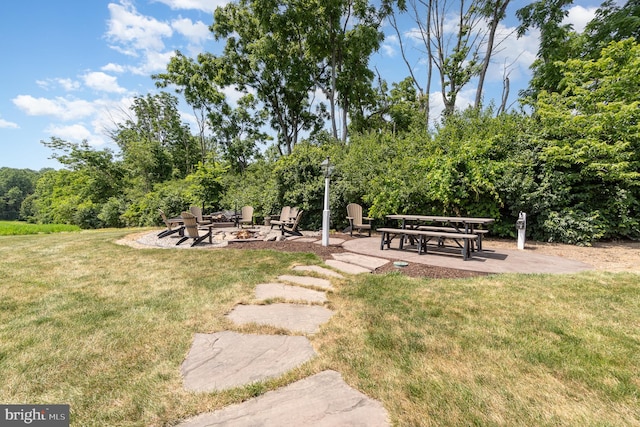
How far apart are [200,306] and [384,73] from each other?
71.7ft

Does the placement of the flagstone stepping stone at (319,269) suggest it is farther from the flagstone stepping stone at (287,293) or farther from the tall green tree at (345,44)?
the tall green tree at (345,44)

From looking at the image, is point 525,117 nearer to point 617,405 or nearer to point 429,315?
point 429,315

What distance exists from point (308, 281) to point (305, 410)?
2447 mm

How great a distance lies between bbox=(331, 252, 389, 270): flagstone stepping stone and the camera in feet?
16.3

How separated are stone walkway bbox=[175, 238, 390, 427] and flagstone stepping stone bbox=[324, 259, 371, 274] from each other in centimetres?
139

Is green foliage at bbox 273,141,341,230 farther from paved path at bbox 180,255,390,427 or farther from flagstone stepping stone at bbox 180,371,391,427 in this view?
flagstone stepping stone at bbox 180,371,391,427

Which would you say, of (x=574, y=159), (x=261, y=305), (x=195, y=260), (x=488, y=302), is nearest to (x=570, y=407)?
(x=488, y=302)

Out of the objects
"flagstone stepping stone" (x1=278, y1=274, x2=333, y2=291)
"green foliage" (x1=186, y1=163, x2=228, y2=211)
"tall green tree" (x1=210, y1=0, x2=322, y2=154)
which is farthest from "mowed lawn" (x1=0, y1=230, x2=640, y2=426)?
"tall green tree" (x1=210, y1=0, x2=322, y2=154)

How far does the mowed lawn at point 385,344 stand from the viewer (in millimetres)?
1586

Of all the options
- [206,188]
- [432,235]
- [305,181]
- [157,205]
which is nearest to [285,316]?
[432,235]

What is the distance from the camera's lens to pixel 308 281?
3.98 m

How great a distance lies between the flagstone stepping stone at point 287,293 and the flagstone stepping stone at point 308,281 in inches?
6.5

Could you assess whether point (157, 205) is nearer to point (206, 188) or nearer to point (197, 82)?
point (206, 188)

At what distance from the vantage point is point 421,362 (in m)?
2.01
